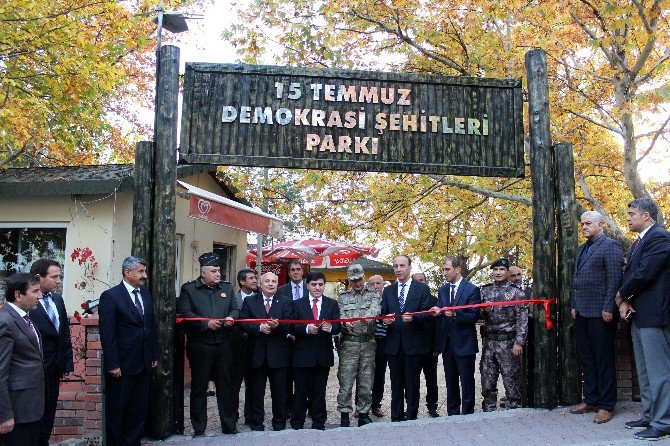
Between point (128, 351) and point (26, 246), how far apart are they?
15.7 ft

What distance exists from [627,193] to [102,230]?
1482 centimetres

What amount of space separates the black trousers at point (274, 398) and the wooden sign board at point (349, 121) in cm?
240

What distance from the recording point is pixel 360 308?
805cm

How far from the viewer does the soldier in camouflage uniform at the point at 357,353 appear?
784 cm

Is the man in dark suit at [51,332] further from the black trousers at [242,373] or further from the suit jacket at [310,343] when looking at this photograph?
the suit jacket at [310,343]

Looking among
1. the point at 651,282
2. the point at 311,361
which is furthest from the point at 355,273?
the point at 651,282

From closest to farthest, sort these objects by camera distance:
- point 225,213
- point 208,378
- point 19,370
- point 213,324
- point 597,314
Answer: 1. point 19,370
2. point 597,314
3. point 213,324
4. point 208,378
5. point 225,213

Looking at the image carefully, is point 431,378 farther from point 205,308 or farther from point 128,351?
point 128,351

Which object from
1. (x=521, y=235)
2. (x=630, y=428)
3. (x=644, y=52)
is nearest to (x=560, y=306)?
(x=630, y=428)

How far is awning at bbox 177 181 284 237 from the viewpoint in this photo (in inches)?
402

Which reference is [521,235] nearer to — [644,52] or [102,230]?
[644,52]

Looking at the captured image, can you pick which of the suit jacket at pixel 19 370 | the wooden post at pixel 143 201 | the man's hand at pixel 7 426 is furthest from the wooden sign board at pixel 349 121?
the man's hand at pixel 7 426

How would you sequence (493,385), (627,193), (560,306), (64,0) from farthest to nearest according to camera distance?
(627,193), (64,0), (493,385), (560,306)

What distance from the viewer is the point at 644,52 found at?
9.73 meters
